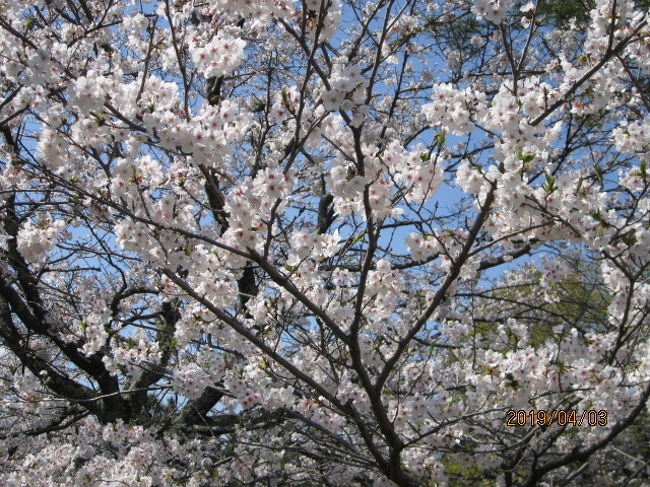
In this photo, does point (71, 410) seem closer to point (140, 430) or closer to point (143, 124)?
point (140, 430)

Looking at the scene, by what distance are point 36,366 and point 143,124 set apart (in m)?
4.67

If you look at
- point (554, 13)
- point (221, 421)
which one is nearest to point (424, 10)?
point (554, 13)

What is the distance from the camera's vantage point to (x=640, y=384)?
333cm

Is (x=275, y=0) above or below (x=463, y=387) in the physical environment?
above

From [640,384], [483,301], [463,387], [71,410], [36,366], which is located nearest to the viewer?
[640,384]

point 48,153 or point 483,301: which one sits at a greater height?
point 483,301

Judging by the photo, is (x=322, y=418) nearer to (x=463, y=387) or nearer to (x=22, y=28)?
(x=463, y=387)

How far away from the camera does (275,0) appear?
101 inches

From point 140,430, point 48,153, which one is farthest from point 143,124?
point 140,430

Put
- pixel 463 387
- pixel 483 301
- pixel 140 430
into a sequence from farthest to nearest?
pixel 483 301
pixel 140 430
pixel 463 387

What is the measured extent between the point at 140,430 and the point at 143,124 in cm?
355

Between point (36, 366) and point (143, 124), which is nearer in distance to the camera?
point (143, 124)

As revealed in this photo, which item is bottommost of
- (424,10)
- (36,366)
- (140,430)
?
(140,430)

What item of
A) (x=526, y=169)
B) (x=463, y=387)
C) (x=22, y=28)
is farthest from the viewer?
(x=463, y=387)
